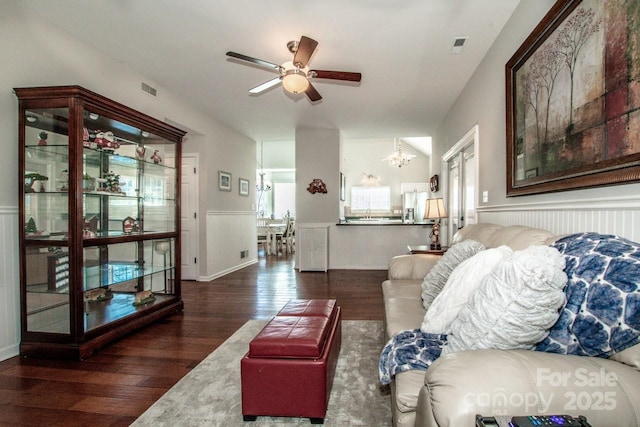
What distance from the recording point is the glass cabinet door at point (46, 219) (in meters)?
2.38

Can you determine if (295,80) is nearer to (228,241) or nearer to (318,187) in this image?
(318,187)

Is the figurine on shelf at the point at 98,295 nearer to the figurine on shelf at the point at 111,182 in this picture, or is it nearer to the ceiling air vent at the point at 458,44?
the figurine on shelf at the point at 111,182

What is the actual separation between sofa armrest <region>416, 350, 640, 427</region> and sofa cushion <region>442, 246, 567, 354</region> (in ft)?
0.34

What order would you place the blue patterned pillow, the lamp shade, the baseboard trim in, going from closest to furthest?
1. the blue patterned pillow
2. the baseboard trim
3. the lamp shade

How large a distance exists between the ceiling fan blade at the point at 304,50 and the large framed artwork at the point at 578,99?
150 centimetres

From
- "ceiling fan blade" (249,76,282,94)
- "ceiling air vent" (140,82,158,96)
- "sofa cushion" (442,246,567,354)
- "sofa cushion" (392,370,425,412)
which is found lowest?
"sofa cushion" (392,370,425,412)

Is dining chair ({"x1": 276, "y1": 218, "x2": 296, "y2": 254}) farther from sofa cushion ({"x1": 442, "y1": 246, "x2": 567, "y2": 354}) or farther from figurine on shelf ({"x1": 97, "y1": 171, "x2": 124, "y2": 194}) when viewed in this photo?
sofa cushion ({"x1": 442, "y1": 246, "x2": 567, "y2": 354})

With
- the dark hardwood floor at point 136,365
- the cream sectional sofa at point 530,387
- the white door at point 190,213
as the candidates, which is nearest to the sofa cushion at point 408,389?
the cream sectional sofa at point 530,387

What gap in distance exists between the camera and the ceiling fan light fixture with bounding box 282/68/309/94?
2684 mm

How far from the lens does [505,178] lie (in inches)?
103

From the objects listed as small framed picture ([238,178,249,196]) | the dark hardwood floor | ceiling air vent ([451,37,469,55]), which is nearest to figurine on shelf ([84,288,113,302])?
the dark hardwood floor

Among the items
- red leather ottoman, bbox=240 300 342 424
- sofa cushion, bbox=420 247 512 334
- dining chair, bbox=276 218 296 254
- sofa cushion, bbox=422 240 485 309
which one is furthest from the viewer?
dining chair, bbox=276 218 296 254

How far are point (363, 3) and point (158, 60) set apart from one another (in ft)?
7.18

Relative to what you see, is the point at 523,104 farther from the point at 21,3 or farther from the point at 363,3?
the point at 21,3
